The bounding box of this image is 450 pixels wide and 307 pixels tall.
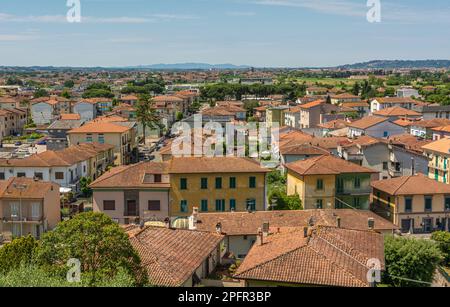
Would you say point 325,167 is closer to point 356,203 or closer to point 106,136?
point 356,203

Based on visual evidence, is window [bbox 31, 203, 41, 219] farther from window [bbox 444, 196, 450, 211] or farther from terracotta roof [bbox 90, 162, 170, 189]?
window [bbox 444, 196, 450, 211]

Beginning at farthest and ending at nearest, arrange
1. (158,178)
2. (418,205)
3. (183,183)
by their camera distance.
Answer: (418,205) < (158,178) < (183,183)

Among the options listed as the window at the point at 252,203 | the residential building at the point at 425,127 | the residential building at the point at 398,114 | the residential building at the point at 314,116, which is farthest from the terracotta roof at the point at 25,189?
the residential building at the point at 398,114

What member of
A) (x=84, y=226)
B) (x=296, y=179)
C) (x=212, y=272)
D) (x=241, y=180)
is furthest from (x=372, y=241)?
(x=296, y=179)

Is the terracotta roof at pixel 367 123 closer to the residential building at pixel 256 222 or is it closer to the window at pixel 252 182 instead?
the window at pixel 252 182

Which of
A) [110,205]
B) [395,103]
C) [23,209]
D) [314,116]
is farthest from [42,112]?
[110,205]

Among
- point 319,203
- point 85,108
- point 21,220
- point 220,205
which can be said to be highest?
point 85,108
